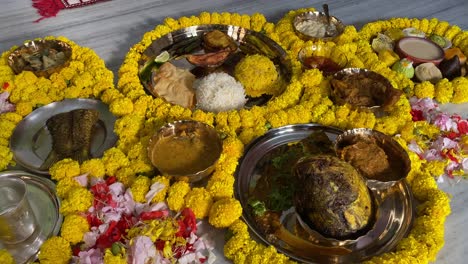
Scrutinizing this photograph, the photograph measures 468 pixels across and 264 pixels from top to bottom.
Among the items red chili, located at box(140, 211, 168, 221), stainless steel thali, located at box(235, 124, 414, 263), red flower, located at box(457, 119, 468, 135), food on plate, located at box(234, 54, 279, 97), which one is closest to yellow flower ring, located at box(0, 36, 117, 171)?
food on plate, located at box(234, 54, 279, 97)

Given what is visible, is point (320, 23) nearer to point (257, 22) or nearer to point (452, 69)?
point (257, 22)

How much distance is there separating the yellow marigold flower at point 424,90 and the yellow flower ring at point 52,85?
237 cm

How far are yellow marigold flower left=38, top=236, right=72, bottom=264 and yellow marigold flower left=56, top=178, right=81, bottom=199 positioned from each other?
31 centimetres

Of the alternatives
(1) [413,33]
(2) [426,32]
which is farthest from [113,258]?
(2) [426,32]

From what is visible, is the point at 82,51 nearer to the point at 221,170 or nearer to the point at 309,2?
the point at 221,170

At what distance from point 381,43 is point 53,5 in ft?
10.4

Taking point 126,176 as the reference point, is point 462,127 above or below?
below

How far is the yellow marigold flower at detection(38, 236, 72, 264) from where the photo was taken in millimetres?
2252

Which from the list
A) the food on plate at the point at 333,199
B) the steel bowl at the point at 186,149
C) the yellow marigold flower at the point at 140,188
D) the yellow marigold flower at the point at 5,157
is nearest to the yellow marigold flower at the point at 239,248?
the food on plate at the point at 333,199

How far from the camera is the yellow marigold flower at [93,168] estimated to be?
105 inches

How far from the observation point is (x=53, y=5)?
4.30 metres

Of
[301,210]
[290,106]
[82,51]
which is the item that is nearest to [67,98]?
[82,51]

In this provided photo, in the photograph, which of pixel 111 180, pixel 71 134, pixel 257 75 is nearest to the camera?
pixel 111 180

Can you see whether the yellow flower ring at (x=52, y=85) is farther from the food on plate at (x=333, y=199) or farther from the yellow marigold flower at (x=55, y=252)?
the food on plate at (x=333, y=199)
